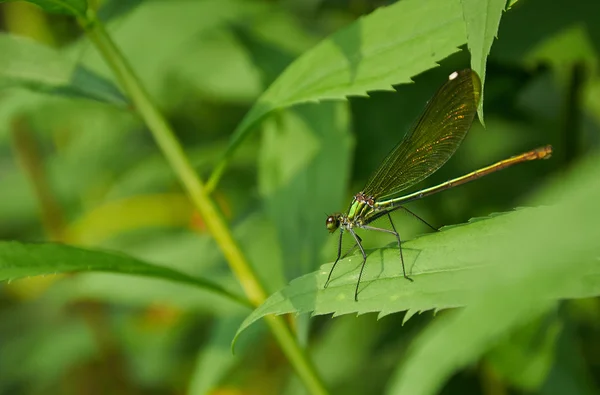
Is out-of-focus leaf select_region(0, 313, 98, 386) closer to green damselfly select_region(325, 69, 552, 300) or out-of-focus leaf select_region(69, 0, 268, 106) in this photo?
out-of-focus leaf select_region(69, 0, 268, 106)

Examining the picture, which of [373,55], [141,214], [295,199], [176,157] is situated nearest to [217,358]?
[295,199]

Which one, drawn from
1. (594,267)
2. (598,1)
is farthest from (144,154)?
(594,267)

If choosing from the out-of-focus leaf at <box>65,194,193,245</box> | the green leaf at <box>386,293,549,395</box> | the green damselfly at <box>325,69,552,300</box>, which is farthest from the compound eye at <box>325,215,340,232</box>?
the out-of-focus leaf at <box>65,194,193,245</box>

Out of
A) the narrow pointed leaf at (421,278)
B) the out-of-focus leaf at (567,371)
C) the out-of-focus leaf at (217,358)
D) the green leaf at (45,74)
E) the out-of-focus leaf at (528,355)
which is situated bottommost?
the out-of-focus leaf at (567,371)

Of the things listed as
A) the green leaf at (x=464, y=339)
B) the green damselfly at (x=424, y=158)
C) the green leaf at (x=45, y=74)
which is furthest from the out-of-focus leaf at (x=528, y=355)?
the green leaf at (x=464, y=339)

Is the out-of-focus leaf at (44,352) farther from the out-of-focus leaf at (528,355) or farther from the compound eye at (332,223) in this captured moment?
the out-of-focus leaf at (528,355)

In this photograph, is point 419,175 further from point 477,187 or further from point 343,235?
point 477,187
